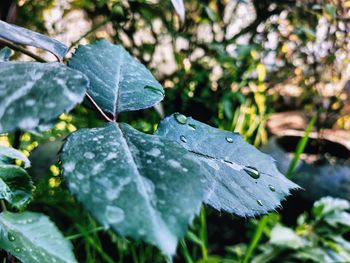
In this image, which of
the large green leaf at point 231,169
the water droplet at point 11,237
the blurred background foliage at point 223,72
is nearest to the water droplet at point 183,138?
the large green leaf at point 231,169

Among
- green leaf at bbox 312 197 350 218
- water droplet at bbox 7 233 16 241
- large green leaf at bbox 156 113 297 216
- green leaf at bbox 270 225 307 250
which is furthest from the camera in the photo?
green leaf at bbox 312 197 350 218

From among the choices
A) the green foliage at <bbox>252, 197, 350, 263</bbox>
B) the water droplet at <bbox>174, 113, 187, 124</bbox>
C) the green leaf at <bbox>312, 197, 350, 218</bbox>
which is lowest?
the green foliage at <bbox>252, 197, 350, 263</bbox>

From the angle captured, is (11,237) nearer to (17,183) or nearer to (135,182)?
(17,183)

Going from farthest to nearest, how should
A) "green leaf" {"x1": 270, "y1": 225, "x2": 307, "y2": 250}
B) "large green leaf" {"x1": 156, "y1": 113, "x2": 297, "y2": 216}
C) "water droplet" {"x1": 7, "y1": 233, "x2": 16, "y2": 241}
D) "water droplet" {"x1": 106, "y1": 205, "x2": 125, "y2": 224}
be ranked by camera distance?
"green leaf" {"x1": 270, "y1": 225, "x2": 307, "y2": 250}, "water droplet" {"x1": 7, "y1": 233, "x2": 16, "y2": 241}, "large green leaf" {"x1": 156, "y1": 113, "x2": 297, "y2": 216}, "water droplet" {"x1": 106, "y1": 205, "x2": 125, "y2": 224}

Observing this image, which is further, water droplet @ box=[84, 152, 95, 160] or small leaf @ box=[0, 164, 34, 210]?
small leaf @ box=[0, 164, 34, 210]

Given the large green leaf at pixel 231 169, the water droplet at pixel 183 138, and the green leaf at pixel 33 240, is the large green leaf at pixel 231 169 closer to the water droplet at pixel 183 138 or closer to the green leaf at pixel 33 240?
the water droplet at pixel 183 138

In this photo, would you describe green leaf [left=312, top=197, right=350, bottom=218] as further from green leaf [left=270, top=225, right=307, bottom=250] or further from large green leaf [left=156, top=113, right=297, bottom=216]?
large green leaf [left=156, top=113, right=297, bottom=216]

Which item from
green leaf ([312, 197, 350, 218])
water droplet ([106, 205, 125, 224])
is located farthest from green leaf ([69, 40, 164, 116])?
green leaf ([312, 197, 350, 218])
